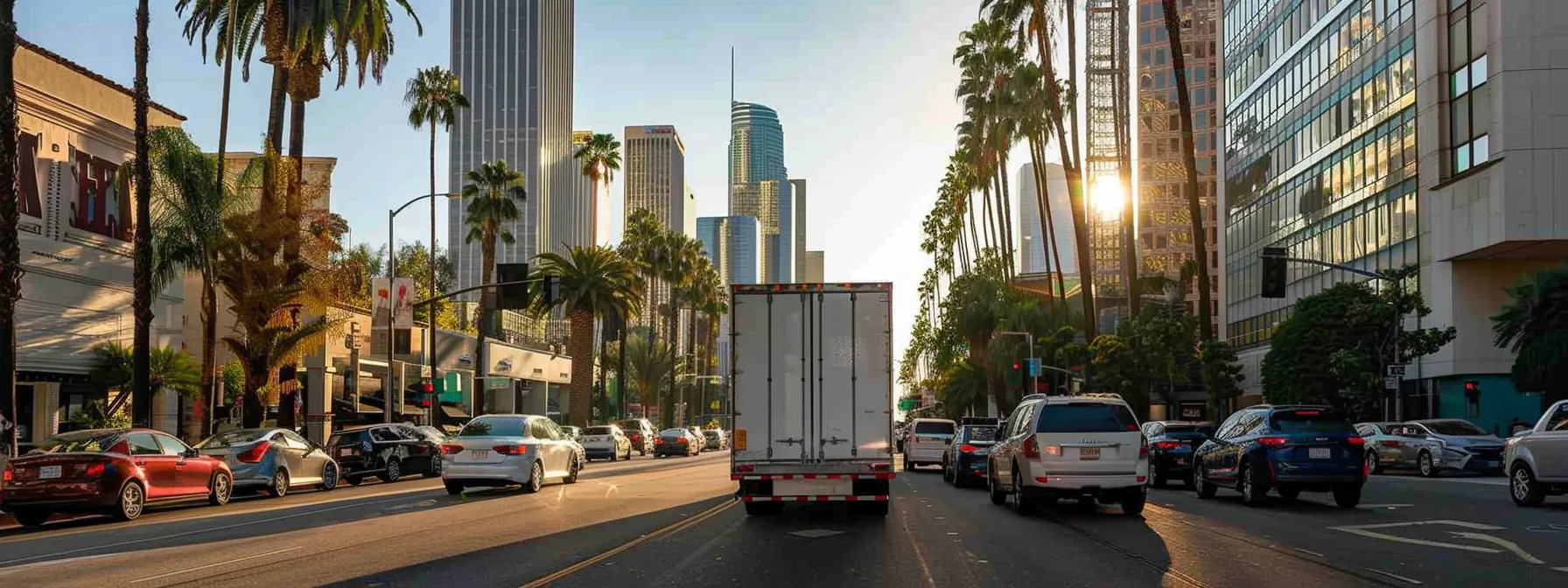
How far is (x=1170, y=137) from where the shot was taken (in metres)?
128

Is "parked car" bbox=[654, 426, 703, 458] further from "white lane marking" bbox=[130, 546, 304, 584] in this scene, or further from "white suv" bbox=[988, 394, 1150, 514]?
"white lane marking" bbox=[130, 546, 304, 584]

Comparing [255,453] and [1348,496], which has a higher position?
[255,453]

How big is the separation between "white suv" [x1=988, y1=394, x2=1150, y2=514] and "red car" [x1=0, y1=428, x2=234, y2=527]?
13652 mm

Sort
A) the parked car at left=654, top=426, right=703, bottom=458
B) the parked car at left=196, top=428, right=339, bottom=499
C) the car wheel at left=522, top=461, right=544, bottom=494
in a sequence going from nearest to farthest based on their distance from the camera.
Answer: the parked car at left=196, top=428, right=339, bottom=499, the car wheel at left=522, top=461, right=544, bottom=494, the parked car at left=654, top=426, right=703, bottom=458

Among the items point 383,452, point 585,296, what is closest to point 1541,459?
point 383,452

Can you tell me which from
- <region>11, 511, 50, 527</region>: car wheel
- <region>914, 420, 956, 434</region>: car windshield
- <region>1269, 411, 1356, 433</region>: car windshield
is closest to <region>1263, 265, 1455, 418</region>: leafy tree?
<region>914, 420, 956, 434</region>: car windshield

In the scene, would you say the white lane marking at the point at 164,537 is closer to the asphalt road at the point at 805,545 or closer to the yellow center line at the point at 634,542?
the asphalt road at the point at 805,545

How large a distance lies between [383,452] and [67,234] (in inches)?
383

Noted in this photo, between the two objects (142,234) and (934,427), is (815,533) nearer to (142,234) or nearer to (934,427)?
(142,234)

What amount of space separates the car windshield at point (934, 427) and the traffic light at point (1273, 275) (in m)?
10.0

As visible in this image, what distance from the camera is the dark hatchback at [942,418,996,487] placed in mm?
28891

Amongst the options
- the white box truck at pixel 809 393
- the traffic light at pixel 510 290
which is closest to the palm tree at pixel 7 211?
the white box truck at pixel 809 393

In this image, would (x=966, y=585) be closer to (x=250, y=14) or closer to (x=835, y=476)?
(x=835, y=476)

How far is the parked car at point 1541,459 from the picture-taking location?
19234 millimetres
